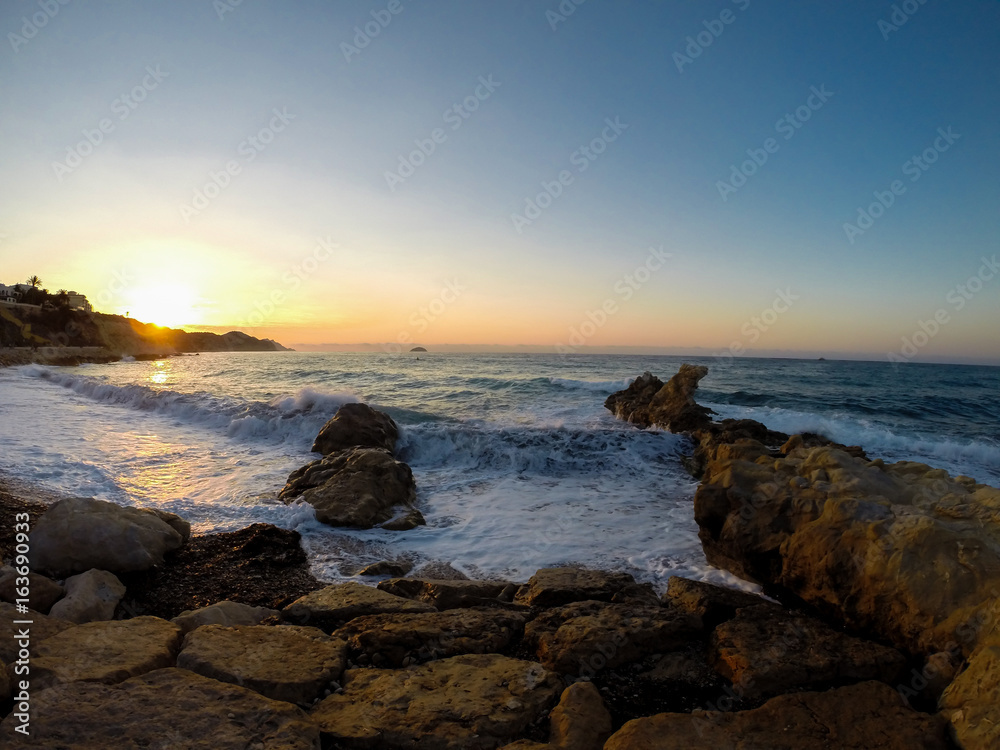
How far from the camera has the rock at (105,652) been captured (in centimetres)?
335

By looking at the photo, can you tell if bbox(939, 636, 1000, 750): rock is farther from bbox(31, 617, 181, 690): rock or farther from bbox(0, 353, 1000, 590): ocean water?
bbox(31, 617, 181, 690): rock

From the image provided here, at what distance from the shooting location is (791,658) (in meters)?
4.00

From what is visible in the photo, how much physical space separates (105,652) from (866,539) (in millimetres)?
6460

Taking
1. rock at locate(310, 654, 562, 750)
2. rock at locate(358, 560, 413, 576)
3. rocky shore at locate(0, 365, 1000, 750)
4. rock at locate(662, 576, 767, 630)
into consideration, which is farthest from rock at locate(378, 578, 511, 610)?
rock at locate(662, 576, 767, 630)

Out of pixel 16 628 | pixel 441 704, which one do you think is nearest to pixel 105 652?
pixel 16 628

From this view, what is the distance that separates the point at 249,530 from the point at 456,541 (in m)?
3.12

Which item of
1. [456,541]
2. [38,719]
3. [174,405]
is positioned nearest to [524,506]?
[456,541]

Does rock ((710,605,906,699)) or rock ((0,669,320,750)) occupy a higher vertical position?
rock ((0,669,320,750))

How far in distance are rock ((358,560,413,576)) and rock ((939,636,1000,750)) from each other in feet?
18.2

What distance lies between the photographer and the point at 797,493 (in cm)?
604

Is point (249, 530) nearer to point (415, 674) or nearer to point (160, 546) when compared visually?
point (160, 546)

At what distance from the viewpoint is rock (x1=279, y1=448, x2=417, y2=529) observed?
28.8 ft

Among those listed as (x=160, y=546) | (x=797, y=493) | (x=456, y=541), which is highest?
(x=797, y=493)

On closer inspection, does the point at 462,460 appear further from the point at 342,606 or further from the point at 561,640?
the point at 561,640
